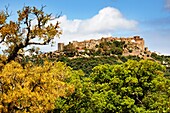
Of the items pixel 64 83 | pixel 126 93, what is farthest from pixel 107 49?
pixel 64 83

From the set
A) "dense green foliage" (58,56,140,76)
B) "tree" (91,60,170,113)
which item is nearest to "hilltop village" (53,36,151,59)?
"dense green foliage" (58,56,140,76)

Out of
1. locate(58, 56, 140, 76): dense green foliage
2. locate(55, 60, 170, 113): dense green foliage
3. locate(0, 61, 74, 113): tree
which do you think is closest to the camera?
locate(0, 61, 74, 113): tree

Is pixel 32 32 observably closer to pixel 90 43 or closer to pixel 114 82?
pixel 114 82

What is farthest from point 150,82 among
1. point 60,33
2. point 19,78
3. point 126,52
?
point 126,52

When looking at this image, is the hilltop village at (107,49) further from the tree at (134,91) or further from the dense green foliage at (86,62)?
the tree at (134,91)

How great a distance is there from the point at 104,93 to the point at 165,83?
5429mm

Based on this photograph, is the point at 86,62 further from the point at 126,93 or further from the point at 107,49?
the point at 126,93

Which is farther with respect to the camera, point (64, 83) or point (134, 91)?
point (134, 91)

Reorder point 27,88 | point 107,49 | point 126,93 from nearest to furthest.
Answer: point 27,88 → point 126,93 → point 107,49

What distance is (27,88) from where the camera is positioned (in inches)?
835

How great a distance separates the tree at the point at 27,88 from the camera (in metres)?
21.1

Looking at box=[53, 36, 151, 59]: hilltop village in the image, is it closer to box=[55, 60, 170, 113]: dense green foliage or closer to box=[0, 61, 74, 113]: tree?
box=[55, 60, 170, 113]: dense green foliage

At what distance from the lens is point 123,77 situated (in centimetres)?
3825

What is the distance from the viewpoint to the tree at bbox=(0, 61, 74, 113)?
21.1 m
